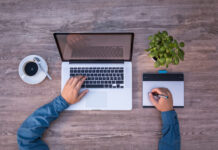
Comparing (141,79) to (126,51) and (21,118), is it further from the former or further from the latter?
(21,118)

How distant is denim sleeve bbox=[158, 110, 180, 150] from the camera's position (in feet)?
3.52

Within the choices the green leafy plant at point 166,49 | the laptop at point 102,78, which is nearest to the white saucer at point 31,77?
the laptop at point 102,78

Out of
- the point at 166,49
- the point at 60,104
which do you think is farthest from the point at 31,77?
the point at 166,49

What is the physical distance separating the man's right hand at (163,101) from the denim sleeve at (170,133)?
0.10ft

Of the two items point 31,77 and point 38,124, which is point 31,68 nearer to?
point 31,77

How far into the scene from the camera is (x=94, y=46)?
1.01 metres

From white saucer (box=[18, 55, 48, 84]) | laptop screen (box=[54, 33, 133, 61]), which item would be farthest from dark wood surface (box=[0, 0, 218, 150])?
laptop screen (box=[54, 33, 133, 61])

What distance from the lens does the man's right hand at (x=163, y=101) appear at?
1090 millimetres

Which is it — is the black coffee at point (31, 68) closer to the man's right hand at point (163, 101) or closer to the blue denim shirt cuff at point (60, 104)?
the blue denim shirt cuff at point (60, 104)

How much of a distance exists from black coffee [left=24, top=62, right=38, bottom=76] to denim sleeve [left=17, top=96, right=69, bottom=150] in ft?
0.76

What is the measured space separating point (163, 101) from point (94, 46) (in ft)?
1.77

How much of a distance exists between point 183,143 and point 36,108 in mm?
989

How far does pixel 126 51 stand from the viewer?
1.05m

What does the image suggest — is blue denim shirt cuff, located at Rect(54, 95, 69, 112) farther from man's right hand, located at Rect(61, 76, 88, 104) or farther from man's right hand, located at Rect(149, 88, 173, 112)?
man's right hand, located at Rect(149, 88, 173, 112)
